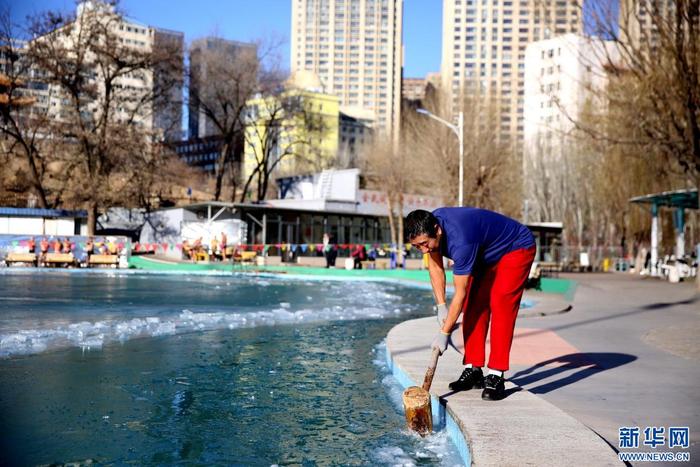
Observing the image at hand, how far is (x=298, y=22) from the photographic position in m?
183

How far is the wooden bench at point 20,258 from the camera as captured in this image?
1121 inches

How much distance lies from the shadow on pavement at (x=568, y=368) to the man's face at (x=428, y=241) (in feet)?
5.84

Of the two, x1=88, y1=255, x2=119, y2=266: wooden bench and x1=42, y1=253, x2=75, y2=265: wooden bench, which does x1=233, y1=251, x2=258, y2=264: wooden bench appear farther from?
x1=42, y1=253, x2=75, y2=265: wooden bench

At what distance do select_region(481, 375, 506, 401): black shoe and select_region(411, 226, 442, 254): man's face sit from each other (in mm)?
1075

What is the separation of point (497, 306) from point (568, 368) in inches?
88.6

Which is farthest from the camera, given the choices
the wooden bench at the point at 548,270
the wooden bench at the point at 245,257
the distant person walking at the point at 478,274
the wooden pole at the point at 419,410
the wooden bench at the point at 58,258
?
the wooden bench at the point at 245,257

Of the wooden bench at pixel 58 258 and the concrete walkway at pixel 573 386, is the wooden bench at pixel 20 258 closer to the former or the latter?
the wooden bench at pixel 58 258

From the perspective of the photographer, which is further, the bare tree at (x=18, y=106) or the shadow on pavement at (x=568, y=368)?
the bare tree at (x=18, y=106)

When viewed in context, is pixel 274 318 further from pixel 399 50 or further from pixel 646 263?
pixel 399 50

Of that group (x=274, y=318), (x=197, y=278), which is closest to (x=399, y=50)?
(x=197, y=278)

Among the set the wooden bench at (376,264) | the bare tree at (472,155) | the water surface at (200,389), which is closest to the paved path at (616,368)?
the water surface at (200,389)

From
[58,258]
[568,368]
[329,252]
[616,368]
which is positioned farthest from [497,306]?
[58,258]

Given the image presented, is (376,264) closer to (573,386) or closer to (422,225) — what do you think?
(573,386)

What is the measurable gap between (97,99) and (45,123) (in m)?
3.06
